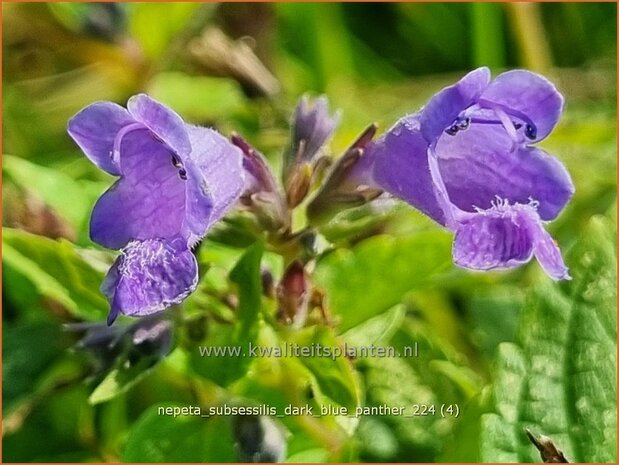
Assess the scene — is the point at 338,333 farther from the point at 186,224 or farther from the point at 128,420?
the point at 128,420

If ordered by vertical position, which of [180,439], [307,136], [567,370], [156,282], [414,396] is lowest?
[414,396]

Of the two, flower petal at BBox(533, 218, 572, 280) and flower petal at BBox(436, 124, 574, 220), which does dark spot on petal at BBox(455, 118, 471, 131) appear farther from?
flower petal at BBox(533, 218, 572, 280)

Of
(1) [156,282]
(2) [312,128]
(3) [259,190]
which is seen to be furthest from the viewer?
(2) [312,128]

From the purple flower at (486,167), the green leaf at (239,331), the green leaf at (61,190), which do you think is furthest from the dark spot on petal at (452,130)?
the green leaf at (61,190)

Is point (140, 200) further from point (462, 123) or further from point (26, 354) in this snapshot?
point (26, 354)

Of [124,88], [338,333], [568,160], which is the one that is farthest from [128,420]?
[568,160]

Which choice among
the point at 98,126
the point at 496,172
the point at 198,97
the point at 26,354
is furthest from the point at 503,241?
the point at 198,97
